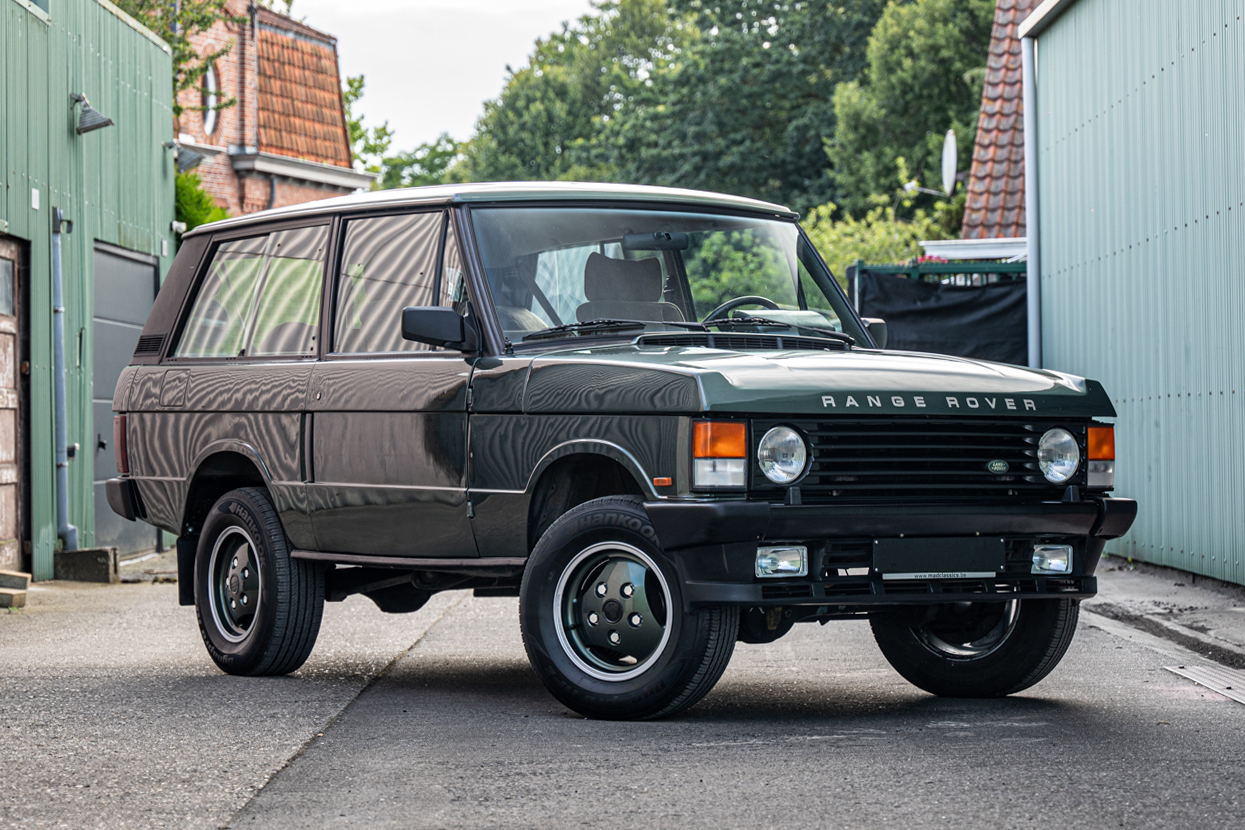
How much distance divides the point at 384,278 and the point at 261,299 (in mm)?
998

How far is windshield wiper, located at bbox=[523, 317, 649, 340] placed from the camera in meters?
7.26

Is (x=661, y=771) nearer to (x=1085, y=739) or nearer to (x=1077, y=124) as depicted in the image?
(x=1085, y=739)

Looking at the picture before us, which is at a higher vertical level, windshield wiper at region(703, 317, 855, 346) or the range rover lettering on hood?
windshield wiper at region(703, 317, 855, 346)

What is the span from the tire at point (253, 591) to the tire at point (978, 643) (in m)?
2.61

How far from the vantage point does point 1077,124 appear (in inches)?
618

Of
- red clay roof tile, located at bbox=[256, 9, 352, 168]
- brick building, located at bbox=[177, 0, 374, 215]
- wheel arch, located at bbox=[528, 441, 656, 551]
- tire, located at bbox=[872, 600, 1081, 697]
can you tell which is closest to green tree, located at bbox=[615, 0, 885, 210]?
red clay roof tile, located at bbox=[256, 9, 352, 168]

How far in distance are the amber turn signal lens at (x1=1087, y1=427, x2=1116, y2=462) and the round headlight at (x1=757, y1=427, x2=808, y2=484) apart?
130 cm

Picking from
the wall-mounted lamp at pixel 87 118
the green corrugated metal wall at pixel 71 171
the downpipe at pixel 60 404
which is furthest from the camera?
the wall-mounted lamp at pixel 87 118

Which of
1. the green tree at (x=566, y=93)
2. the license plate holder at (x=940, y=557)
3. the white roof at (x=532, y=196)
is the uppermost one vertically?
the green tree at (x=566, y=93)

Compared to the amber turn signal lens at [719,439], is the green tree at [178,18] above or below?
above

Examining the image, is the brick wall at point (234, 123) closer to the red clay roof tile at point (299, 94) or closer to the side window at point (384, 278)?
the red clay roof tile at point (299, 94)

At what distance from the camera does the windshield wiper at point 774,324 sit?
24.7 ft

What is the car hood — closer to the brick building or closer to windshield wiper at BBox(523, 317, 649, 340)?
windshield wiper at BBox(523, 317, 649, 340)

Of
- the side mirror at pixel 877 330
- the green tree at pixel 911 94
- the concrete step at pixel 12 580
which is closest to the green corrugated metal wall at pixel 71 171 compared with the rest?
the concrete step at pixel 12 580
